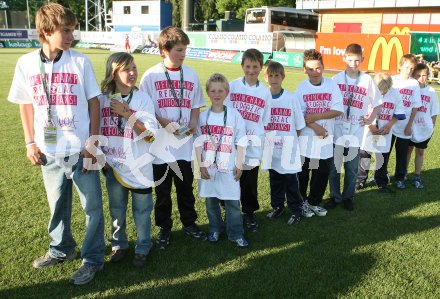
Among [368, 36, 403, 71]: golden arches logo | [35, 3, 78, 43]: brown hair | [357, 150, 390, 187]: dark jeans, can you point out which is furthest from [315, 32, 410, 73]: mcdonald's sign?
[35, 3, 78, 43]: brown hair

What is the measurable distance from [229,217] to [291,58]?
24.5 metres

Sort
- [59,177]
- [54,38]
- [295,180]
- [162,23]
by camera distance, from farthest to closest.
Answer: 1. [162,23]
2. [295,180]
3. [59,177]
4. [54,38]

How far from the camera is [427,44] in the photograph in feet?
64.6

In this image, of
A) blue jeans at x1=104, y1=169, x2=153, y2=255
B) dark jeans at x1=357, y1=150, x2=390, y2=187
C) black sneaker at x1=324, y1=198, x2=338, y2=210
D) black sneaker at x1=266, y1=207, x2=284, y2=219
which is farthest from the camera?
dark jeans at x1=357, y1=150, x2=390, y2=187

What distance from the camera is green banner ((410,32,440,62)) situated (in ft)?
63.2

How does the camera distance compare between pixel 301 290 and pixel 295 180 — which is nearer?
pixel 301 290

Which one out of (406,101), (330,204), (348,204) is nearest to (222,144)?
(330,204)

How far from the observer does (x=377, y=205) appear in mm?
4848

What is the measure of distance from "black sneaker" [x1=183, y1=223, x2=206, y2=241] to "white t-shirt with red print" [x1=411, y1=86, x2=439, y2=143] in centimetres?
341

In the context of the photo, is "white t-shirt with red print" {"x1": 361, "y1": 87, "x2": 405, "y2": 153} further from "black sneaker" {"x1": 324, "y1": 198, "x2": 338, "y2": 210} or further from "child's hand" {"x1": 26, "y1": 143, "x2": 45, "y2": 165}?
"child's hand" {"x1": 26, "y1": 143, "x2": 45, "y2": 165}

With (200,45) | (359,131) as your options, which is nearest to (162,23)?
(200,45)

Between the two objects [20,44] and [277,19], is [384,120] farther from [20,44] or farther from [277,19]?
[20,44]

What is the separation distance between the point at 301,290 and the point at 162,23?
50.2 m

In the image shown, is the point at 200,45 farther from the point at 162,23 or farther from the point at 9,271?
the point at 9,271
